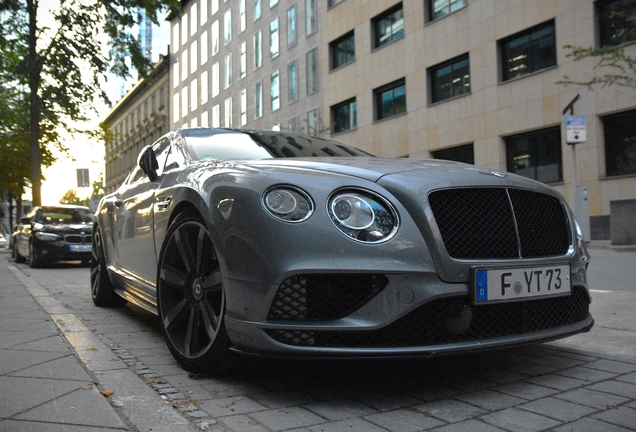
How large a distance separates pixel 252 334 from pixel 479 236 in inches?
42.8

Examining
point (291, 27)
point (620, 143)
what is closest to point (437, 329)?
point (620, 143)

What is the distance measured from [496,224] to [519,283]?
289 millimetres

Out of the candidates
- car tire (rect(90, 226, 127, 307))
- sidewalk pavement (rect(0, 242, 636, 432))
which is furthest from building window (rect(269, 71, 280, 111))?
sidewalk pavement (rect(0, 242, 636, 432))

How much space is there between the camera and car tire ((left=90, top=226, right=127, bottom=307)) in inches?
234

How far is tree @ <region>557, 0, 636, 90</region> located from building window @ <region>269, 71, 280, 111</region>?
2050 cm

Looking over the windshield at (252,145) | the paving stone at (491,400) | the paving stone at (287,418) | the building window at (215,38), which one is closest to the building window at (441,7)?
the windshield at (252,145)

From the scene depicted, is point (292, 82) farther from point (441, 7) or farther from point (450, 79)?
point (450, 79)

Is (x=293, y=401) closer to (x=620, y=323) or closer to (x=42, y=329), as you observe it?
(x=42, y=329)

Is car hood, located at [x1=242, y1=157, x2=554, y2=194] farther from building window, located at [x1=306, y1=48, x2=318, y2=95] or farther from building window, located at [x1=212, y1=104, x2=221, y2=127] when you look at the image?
building window, located at [x1=212, y1=104, x2=221, y2=127]

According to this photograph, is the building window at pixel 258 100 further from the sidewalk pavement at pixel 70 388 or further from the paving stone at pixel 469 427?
the paving stone at pixel 469 427

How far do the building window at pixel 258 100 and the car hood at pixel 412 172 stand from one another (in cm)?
3543

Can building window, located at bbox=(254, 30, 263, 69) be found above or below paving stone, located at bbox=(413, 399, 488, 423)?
above

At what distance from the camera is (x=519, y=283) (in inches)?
112

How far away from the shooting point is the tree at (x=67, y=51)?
19156mm
